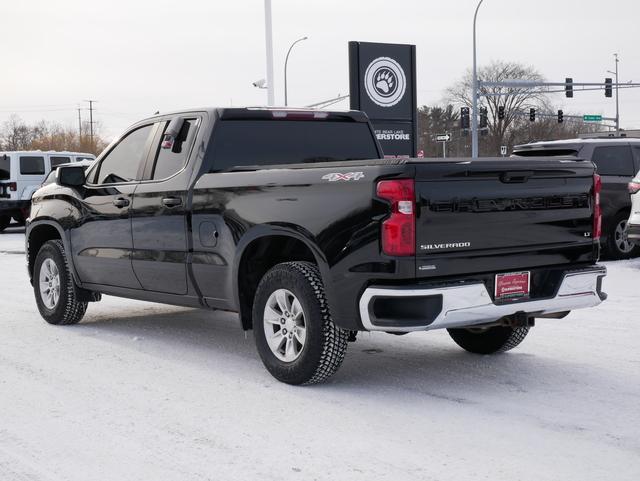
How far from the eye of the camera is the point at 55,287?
27.8 ft

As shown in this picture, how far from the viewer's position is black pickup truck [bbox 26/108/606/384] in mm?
5250

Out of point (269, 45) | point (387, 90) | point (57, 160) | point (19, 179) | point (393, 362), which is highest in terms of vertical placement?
point (269, 45)

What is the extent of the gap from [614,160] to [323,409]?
10.0 metres

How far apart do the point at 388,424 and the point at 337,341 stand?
814mm

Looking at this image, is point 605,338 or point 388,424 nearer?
point 388,424

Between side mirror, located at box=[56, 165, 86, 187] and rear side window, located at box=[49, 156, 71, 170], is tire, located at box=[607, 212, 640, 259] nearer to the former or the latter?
side mirror, located at box=[56, 165, 86, 187]

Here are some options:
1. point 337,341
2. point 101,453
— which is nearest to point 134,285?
point 337,341

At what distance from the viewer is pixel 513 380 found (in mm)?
6012

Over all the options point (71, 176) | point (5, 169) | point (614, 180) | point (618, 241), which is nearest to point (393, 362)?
point (71, 176)

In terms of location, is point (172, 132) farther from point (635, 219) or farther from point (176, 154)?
point (635, 219)

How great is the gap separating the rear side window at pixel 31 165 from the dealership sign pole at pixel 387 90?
11.2m

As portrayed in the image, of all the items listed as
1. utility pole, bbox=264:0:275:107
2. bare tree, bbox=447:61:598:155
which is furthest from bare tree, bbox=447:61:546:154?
utility pole, bbox=264:0:275:107

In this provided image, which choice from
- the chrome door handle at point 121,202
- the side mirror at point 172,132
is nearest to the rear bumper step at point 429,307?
the side mirror at point 172,132

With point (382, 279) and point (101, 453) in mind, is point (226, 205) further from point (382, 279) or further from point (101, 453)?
point (101, 453)
